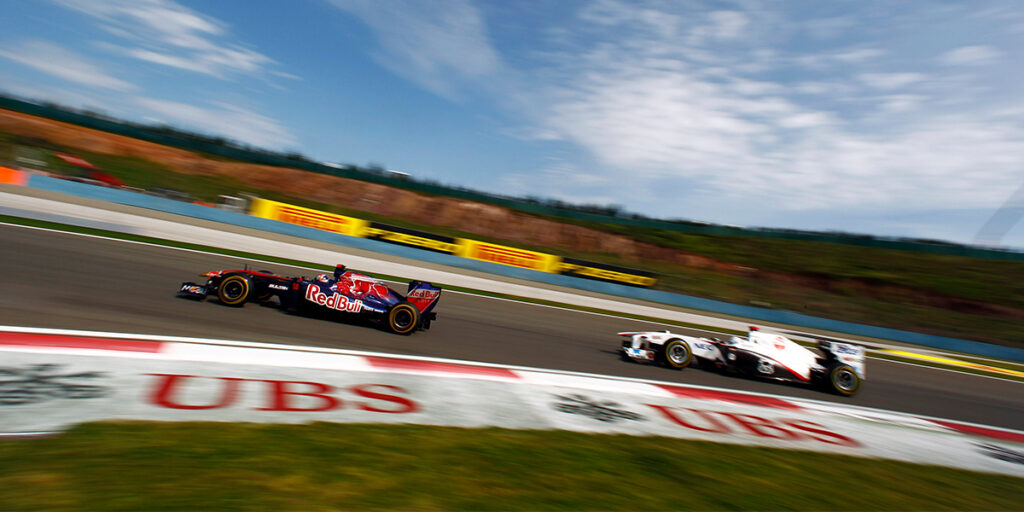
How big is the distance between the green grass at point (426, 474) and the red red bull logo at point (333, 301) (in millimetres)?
4704

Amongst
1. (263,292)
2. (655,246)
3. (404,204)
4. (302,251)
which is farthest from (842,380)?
(404,204)

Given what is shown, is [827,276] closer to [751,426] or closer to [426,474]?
[751,426]

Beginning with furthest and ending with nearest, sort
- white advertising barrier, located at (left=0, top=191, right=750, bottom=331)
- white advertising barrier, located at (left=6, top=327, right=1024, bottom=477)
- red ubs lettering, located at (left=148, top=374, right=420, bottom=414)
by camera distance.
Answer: white advertising barrier, located at (left=0, top=191, right=750, bottom=331), red ubs lettering, located at (left=148, top=374, right=420, bottom=414), white advertising barrier, located at (left=6, top=327, right=1024, bottom=477)

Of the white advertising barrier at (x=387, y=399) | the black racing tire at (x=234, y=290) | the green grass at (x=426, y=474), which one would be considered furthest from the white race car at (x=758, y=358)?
the black racing tire at (x=234, y=290)

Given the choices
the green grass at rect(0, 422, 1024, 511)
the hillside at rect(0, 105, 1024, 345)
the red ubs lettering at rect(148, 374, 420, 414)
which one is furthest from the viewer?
the hillside at rect(0, 105, 1024, 345)

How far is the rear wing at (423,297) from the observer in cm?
939

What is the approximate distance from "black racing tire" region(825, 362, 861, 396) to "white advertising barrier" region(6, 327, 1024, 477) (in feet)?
4.69

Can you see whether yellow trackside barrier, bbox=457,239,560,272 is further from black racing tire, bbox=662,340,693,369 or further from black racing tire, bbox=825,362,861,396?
black racing tire, bbox=825,362,861,396

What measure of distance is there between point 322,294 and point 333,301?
8.3 inches

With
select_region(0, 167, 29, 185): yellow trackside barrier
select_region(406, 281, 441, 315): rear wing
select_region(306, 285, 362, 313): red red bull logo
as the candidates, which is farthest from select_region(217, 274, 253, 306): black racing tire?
select_region(0, 167, 29, 185): yellow trackside barrier

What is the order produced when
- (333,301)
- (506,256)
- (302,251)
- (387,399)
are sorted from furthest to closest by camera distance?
(506,256), (302,251), (333,301), (387,399)

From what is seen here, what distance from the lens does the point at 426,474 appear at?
3721 mm

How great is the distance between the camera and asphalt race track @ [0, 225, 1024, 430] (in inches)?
288

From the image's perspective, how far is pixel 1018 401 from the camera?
13305 millimetres
